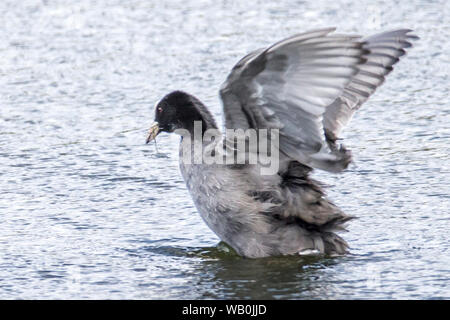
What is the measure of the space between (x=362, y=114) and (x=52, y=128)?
262 cm

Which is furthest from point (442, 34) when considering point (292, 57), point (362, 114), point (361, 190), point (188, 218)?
point (292, 57)

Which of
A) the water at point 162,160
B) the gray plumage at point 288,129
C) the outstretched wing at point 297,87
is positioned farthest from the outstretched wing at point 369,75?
the water at point 162,160

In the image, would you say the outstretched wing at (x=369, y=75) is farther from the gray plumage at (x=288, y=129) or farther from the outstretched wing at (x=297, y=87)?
the outstretched wing at (x=297, y=87)

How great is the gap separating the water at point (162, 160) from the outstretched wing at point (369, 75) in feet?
2.34

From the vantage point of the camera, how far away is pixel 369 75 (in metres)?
6.04

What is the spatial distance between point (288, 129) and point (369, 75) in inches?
29.0

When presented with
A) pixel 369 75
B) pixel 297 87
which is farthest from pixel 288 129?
pixel 369 75

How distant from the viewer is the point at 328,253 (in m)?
5.95

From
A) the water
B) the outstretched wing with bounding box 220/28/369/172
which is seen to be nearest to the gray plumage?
the outstretched wing with bounding box 220/28/369/172

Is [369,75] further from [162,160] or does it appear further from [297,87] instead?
[162,160]

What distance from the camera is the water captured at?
5555 mm

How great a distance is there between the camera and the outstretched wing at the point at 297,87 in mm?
5254

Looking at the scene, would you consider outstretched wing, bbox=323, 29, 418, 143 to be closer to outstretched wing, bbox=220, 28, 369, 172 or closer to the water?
outstretched wing, bbox=220, 28, 369, 172

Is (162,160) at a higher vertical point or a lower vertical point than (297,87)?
lower
